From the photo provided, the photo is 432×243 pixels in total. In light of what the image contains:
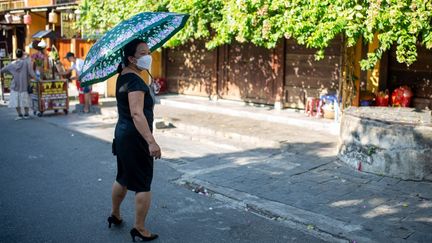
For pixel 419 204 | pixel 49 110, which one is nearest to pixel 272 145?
pixel 419 204

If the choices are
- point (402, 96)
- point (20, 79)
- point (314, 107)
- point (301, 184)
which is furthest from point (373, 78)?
point (20, 79)

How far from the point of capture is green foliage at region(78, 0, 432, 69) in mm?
7301

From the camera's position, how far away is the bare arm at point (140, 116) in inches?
164

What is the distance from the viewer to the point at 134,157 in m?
4.34

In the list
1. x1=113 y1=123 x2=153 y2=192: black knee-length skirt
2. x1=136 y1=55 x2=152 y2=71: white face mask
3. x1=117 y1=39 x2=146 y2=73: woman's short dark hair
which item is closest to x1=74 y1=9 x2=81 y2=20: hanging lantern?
x1=117 y1=39 x2=146 y2=73: woman's short dark hair

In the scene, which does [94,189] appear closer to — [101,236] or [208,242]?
[101,236]

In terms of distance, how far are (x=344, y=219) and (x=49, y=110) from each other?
9.89 m

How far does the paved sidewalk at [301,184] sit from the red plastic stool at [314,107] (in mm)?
858

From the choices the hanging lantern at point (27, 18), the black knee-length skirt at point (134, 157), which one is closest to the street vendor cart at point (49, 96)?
the black knee-length skirt at point (134, 157)

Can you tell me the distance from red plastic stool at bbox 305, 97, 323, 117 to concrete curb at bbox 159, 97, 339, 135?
54 cm

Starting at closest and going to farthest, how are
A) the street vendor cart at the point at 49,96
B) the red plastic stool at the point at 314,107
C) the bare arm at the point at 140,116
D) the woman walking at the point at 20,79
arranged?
the bare arm at the point at 140,116
the red plastic stool at the point at 314,107
the woman walking at the point at 20,79
the street vendor cart at the point at 49,96

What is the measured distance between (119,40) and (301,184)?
11.5 feet

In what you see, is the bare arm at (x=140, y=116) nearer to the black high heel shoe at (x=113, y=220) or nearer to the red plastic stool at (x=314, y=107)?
the black high heel shoe at (x=113, y=220)

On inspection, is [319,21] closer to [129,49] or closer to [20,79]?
[129,49]
